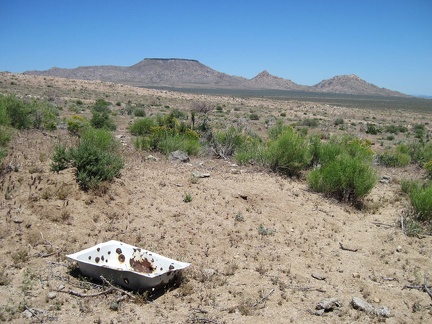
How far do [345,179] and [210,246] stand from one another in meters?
4.21

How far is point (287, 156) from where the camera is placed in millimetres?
10906

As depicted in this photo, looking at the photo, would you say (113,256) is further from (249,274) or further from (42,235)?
(249,274)

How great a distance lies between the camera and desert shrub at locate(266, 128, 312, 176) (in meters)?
10.9

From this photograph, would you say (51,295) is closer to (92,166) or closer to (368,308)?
(92,166)

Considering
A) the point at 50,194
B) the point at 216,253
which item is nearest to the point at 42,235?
the point at 50,194

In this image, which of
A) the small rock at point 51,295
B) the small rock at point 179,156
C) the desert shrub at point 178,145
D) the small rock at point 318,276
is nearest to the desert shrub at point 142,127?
the desert shrub at point 178,145

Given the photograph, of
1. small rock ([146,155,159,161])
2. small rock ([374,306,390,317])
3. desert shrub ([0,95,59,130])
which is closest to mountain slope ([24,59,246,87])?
desert shrub ([0,95,59,130])

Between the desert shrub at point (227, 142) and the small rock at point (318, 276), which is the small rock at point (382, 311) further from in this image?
the desert shrub at point (227, 142)

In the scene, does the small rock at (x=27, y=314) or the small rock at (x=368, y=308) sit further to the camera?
the small rock at (x=368, y=308)

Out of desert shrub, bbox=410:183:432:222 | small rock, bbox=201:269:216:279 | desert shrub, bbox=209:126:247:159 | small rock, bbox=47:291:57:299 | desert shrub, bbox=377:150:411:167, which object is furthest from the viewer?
desert shrub, bbox=377:150:411:167

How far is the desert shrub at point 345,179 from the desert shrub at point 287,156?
1.19 m

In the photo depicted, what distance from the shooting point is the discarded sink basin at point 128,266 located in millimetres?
4953

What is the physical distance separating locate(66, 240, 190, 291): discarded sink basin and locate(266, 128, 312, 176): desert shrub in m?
6.13

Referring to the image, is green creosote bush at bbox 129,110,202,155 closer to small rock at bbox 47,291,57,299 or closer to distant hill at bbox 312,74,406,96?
small rock at bbox 47,291,57,299
